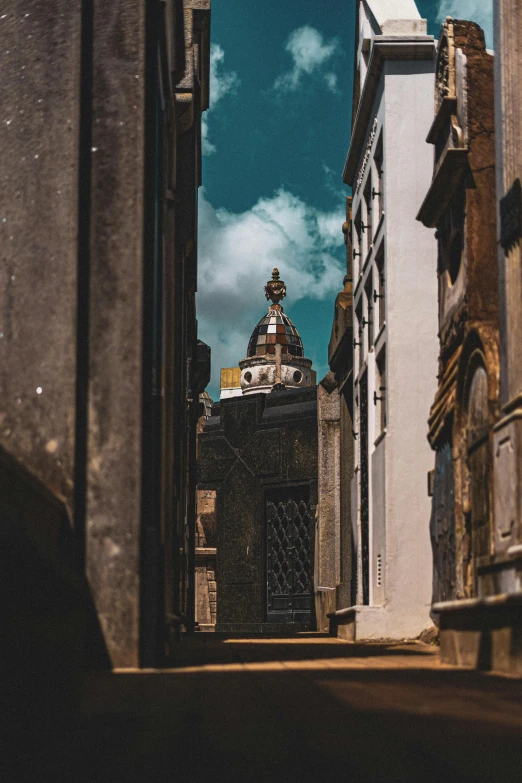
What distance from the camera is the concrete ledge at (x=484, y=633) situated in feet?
18.4

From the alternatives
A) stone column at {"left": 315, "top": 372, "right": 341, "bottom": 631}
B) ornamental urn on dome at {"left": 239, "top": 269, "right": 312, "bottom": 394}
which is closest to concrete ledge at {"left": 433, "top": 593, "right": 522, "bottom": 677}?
stone column at {"left": 315, "top": 372, "right": 341, "bottom": 631}

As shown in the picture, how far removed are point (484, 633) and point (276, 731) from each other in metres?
3.33

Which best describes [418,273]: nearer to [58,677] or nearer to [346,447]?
[346,447]

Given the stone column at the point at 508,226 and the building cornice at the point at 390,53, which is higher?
the building cornice at the point at 390,53

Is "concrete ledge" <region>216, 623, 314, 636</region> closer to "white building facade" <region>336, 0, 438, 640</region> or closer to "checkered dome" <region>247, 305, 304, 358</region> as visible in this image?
"white building facade" <region>336, 0, 438, 640</region>

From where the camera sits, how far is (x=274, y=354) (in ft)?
135

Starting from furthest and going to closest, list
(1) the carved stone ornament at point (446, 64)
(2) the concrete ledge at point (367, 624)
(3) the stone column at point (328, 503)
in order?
(3) the stone column at point (328, 503)
(2) the concrete ledge at point (367, 624)
(1) the carved stone ornament at point (446, 64)

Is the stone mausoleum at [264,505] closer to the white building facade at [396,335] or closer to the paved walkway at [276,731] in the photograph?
the white building facade at [396,335]

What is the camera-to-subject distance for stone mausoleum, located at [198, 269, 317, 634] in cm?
2477

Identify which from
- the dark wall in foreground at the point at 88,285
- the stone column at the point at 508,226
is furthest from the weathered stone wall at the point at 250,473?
the dark wall in foreground at the point at 88,285

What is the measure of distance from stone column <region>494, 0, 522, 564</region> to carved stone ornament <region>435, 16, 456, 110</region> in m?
2.96

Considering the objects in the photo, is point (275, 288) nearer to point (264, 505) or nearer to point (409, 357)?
point (264, 505)

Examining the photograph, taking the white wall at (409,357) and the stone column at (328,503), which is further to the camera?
the stone column at (328,503)

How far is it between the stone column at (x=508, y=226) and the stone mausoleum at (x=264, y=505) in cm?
1580
